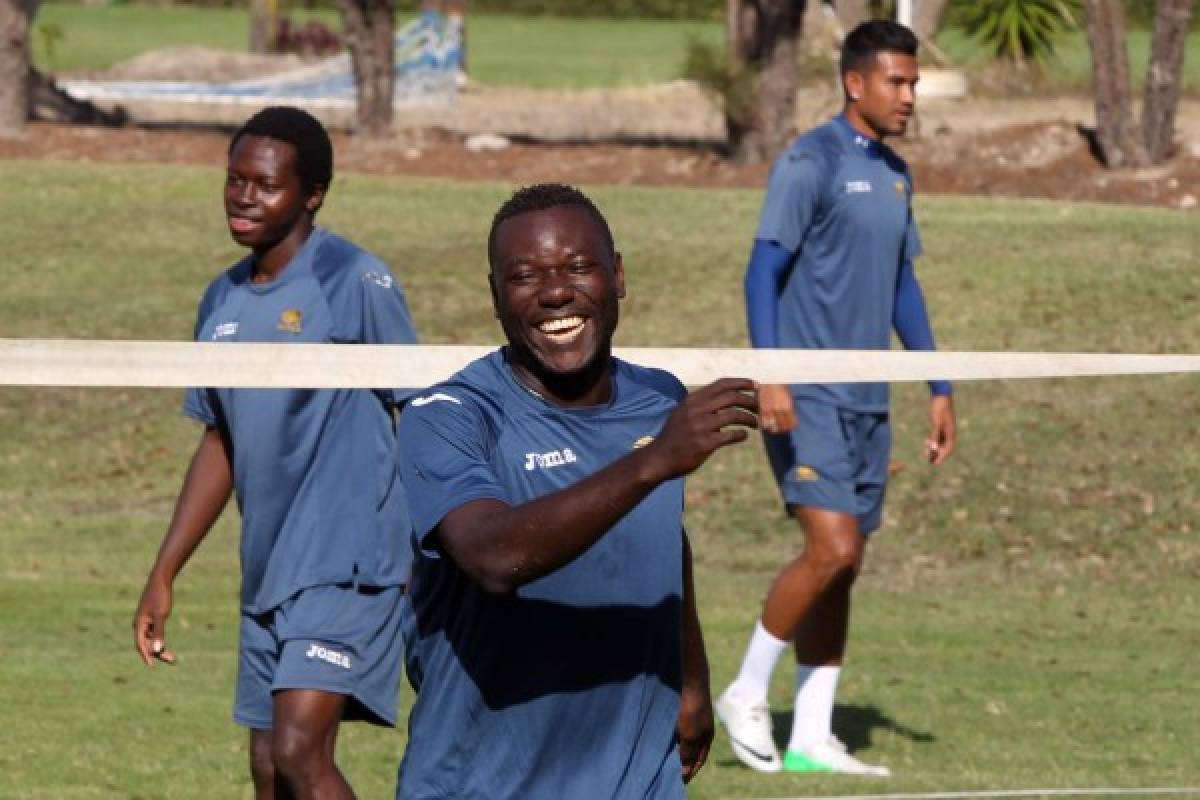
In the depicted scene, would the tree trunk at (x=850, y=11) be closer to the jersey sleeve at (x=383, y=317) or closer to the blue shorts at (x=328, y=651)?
the jersey sleeve at (x=383, y=317)

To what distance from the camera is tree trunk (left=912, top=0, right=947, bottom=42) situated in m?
29.6

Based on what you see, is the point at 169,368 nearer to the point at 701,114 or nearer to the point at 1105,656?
the point at 1105,656

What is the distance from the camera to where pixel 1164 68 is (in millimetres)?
23516

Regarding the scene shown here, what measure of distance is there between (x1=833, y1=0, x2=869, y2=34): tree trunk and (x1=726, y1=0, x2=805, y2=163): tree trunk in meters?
1.39

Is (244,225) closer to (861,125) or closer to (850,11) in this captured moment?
(861,125)

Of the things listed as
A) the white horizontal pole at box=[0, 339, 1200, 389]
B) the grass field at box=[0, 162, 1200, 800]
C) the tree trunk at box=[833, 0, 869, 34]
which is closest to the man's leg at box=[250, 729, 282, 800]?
the white horizontal pole at box=[0, 339, 1200, 389]

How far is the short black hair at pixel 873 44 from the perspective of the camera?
9391 millimetres

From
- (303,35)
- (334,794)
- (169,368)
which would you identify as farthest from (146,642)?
(303,35)

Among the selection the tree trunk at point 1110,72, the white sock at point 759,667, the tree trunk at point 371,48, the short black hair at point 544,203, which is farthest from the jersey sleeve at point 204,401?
the tree trunk at point 371,48

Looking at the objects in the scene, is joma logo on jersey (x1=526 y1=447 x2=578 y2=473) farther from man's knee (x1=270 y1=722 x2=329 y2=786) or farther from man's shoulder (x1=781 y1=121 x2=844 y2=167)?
man's shoulder (x1=781 y1=121 x2=844 y2=167)

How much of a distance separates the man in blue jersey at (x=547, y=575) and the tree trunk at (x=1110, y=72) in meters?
19.3

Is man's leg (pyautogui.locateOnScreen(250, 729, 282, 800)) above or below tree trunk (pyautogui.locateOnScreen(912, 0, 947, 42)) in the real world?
above

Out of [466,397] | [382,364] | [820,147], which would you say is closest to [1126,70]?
[820,147]

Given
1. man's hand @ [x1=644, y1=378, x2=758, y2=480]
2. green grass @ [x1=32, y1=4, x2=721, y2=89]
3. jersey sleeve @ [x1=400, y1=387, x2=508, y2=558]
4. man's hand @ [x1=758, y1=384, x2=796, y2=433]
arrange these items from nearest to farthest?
man's hand @ [x1=644, y1=378, x2=758, y2=480]
jersey sleeve @ [x1=400, y1=387, x2=508, y2=558]
man's hand @ [x1=758, y1=384, x2=796, y2=433]
green grass @ [x1=32, y1=4, x2=721, y2=89]
